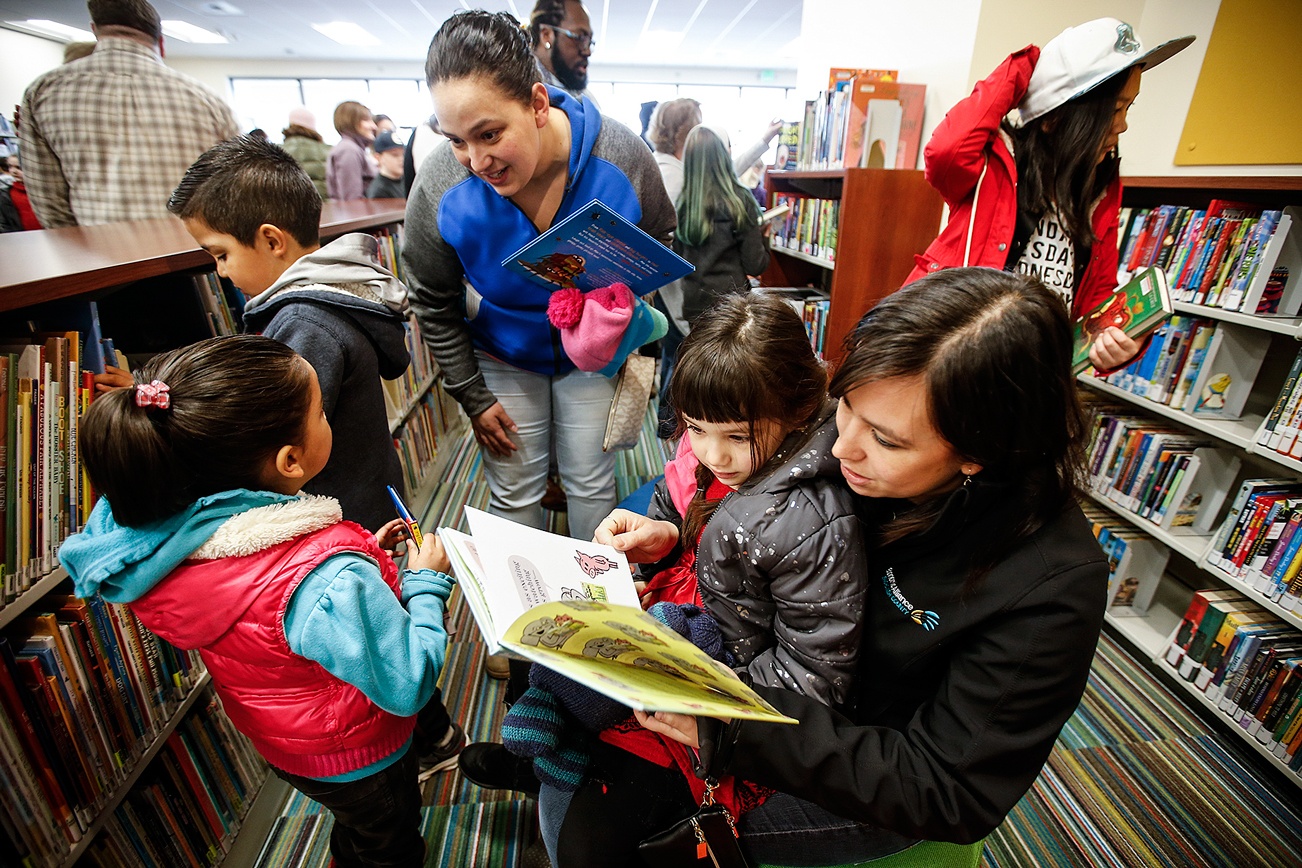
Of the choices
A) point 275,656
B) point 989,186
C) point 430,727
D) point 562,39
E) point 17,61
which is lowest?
point 430,727

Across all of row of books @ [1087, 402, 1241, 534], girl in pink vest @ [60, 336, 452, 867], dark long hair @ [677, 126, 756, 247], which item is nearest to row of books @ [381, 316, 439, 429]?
dark long hair @ [677, 126, 756, 247]

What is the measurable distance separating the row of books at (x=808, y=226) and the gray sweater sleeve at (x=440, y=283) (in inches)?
69.7

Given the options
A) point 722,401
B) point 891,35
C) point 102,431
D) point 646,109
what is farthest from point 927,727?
point 646,109

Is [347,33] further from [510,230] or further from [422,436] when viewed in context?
[510,230]

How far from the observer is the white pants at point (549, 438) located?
5.46 feet

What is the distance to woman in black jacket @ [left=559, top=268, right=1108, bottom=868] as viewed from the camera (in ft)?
2.16

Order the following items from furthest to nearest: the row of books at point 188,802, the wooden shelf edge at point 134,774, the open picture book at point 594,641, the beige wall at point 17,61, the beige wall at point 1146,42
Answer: the beige wall at point 17,61 < the beige wall at point 1146,42 < the row of books at point 188,802 < the wooden shelf edge at point 134,774 < the open picture book at point 594,641

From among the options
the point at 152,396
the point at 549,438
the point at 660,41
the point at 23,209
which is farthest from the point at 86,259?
the point at 660,41

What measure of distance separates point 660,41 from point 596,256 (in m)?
10.0

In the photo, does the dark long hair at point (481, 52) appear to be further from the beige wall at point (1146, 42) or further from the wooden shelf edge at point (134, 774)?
the beige wall at point (1146, 42)

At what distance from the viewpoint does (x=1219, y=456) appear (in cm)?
186

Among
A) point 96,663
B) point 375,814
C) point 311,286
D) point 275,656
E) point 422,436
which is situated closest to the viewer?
point 275,656

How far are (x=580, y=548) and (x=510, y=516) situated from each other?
0.92m

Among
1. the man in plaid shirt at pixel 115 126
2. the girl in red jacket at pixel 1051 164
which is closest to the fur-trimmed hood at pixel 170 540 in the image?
the girl in red jacket at pixel 1051 164
